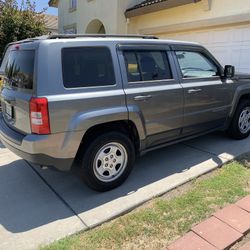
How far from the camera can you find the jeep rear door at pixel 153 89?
3.71m

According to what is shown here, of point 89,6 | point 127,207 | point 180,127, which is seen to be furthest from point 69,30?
point 127,207

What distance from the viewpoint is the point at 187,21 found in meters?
9.80

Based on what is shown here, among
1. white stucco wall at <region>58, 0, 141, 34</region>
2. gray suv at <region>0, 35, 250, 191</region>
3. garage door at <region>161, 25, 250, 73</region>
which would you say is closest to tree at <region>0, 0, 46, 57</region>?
white stucco wall at <region>58, 0, 141, 34</region>

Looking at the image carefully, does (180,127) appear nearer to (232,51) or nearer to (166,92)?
(166,92)

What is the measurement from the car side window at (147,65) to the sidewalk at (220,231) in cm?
189

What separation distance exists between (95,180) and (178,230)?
3.76ft

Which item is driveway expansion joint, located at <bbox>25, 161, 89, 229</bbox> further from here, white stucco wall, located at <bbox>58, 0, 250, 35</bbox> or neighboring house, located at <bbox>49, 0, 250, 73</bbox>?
white stucco wall, located at <bbox>58, 0, 250, 35</bbox>

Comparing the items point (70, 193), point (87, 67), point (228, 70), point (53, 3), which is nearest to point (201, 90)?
point (228, 70)

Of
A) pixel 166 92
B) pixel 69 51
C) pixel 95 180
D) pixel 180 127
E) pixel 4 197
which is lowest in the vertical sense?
pixel 4 197

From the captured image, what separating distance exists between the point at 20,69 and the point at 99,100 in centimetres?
100

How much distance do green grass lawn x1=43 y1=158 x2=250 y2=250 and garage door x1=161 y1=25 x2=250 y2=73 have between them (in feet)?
16.7

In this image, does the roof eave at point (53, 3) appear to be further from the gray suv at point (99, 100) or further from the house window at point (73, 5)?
the gray suv at point (99, 100)

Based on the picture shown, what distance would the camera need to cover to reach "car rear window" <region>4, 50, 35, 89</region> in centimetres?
319

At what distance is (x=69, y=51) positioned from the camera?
127 inches
